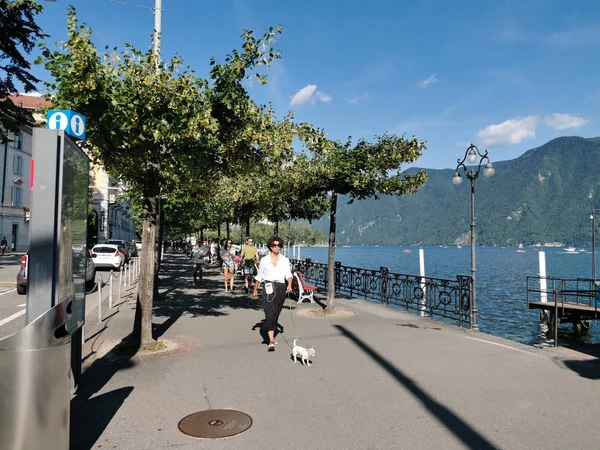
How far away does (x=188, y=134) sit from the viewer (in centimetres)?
689

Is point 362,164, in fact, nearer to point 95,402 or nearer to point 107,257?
point 95,402

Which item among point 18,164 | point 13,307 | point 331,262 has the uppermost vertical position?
point 18,164

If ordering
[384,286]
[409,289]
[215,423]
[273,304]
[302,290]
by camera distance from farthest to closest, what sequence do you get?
[384,286], [302,290], [409,289], [273,304], [215,423]

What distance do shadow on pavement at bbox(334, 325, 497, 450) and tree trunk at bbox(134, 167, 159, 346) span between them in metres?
3.78

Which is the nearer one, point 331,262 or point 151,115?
point 151,115

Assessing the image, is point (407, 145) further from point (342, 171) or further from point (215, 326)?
point (215, 326)

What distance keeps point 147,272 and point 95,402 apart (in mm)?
2915

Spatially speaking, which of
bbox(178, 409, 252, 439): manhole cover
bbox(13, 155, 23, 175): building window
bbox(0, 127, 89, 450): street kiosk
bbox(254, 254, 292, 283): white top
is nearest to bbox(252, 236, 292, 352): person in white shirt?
bbox(254, 254, 292, 283): white top

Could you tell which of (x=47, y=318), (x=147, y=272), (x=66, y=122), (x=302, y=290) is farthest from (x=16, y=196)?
(x=47, y=318)

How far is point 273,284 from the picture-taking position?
7578 millimetres

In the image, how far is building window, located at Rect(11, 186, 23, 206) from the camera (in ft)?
166

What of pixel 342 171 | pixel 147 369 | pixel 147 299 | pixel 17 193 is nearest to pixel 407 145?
pixel 342 171

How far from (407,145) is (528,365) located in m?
6.12

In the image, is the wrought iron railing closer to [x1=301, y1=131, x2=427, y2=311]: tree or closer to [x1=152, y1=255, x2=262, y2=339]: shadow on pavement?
[x1=301, y1=131, x2=427, y2=311]: tree
